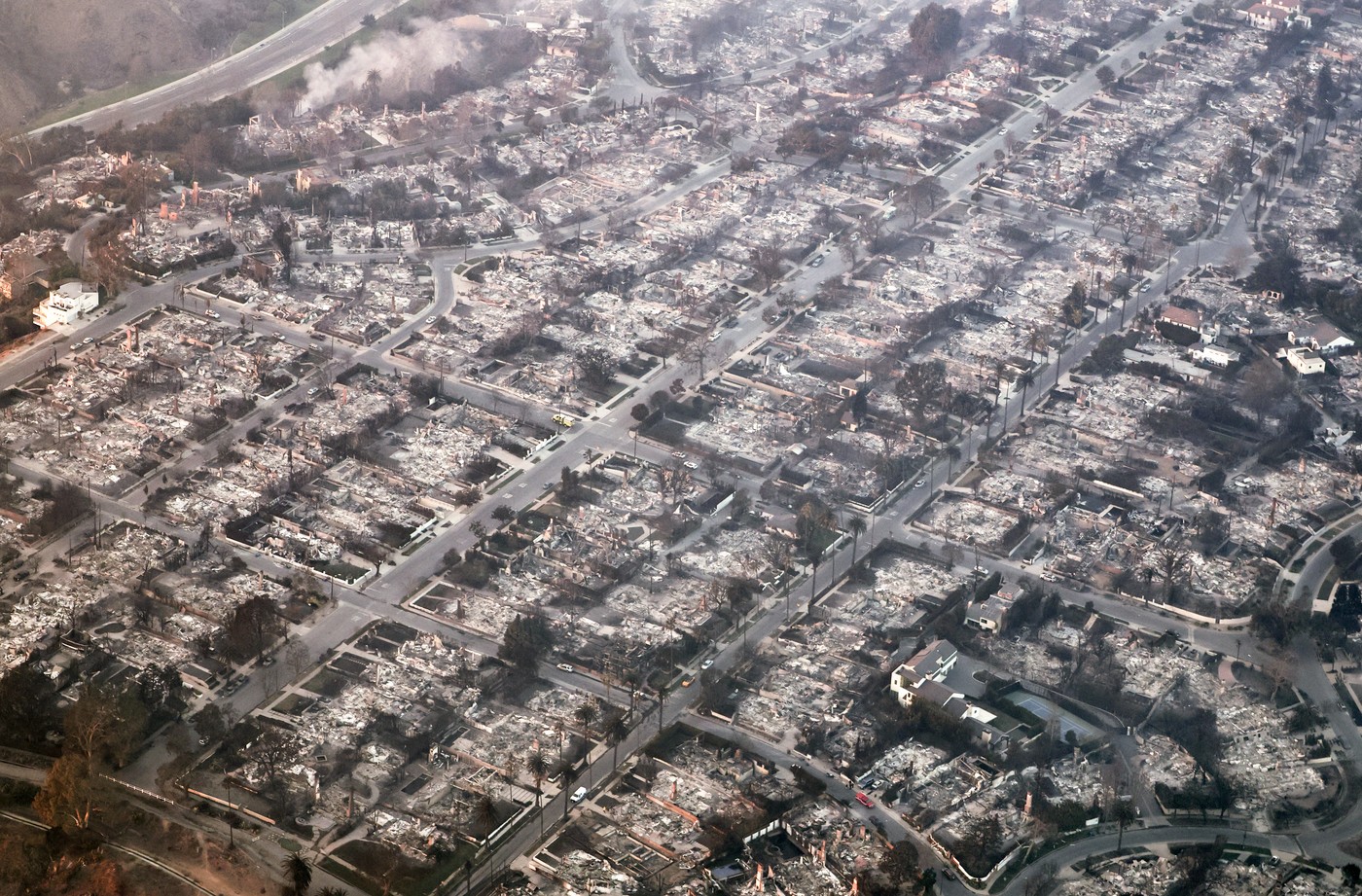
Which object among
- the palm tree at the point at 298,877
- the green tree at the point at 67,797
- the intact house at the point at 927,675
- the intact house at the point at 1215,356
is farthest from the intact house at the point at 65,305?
the intact house at the point at 1215,356

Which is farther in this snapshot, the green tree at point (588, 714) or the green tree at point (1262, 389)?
the green tree at point (1262, 389)

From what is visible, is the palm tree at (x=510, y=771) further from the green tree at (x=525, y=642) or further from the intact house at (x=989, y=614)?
the intact house at (x=989, y=614)

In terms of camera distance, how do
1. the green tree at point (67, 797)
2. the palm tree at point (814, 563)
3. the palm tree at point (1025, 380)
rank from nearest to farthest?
the green tree at point (67, 797) < the palm tree at point (814, 563) < the palm tree at point (1025, 380)

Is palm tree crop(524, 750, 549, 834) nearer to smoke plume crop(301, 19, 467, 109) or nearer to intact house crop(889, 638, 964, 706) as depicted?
Result: intact house crop(889, 638, 964, 706)

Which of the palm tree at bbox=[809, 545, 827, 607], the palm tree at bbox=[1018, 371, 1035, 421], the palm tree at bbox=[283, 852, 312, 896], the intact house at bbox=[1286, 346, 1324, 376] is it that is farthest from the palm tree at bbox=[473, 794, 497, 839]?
the intact house at bbox=[1286, 346, 1324, 376]

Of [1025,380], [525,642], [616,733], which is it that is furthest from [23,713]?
[1025,380]

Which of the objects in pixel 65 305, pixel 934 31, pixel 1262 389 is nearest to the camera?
pixel 1262 389

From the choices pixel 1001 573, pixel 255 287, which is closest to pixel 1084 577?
pixel 1001 573

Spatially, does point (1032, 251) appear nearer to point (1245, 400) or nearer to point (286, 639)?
point (1245, 400)

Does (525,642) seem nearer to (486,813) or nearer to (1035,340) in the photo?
(486,813)
